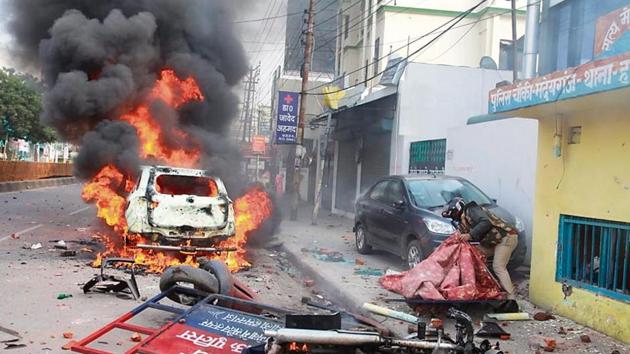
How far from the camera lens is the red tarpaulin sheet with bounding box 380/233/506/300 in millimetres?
6031

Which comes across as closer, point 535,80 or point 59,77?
point 535,80

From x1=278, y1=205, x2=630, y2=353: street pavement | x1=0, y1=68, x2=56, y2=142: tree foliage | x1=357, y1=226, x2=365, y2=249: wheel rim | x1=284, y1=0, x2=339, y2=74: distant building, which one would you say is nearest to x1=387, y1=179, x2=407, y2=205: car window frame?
x1=278, y1=205, x2=630, y2=353: street pavement

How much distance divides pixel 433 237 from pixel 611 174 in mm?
2923

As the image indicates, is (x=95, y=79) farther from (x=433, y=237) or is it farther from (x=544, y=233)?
(x=544, y=233)

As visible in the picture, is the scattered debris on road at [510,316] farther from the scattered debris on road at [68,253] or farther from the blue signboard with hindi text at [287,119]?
the blue signboard with hindi text at [287,119]

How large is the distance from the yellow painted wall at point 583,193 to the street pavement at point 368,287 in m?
0.19

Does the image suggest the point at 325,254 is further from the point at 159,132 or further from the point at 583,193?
the point at 583,193

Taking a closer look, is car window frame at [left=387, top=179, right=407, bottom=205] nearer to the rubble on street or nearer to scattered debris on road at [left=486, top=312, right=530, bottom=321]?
the rubble on street

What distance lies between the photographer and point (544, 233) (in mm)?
6816

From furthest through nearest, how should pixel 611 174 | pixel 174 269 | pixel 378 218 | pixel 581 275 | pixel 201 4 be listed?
pixel 201 4
pixel 378 218
pixel 581 275
pixel 611 174
pixel 174 269

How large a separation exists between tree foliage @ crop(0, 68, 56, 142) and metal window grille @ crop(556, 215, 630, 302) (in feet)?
96.4

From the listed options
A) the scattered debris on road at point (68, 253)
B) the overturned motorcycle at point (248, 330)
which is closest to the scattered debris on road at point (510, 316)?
the overturned motorcycle at point (248, 330)

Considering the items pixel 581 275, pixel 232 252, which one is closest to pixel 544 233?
pixel 581 275

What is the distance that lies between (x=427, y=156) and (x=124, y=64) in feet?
26.7
